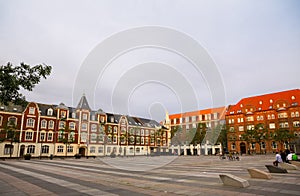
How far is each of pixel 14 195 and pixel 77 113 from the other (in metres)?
60.3

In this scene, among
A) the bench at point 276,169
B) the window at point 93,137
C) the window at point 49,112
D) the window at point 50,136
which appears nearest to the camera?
the bench at point 276,169

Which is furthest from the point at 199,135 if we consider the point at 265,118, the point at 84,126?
the point at 84,126

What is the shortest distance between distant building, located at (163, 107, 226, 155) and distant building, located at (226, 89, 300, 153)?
451 centimetres

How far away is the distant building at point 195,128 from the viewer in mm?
76250

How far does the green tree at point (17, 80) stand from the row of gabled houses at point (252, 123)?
193 ft

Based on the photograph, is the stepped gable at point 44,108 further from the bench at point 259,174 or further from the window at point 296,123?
the window at point 296,123

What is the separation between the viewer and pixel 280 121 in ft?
233

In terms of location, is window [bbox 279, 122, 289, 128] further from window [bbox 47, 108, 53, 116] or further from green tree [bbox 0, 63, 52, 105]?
green tree [bbox 0, 63, 52, 105]

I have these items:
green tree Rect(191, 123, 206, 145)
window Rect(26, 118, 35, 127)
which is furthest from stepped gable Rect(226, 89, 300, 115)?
window Rect(26, 118, 35, 127)

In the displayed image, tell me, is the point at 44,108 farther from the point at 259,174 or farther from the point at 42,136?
the point at 259,174

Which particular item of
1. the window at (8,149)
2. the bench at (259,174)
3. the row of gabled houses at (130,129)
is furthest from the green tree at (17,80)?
the window at (8,149)

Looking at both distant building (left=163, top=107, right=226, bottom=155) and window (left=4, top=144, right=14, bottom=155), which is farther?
distant building (left=163, top=107, right=226, bottom=155)

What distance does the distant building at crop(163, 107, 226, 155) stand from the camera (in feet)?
250

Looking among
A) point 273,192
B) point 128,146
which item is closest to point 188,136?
point 128,146
